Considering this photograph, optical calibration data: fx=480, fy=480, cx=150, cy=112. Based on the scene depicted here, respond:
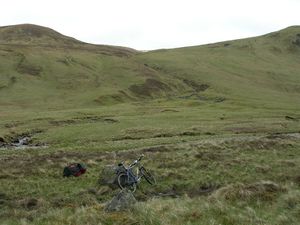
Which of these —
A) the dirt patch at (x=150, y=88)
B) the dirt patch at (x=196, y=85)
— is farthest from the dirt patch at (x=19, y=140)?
the dirt patch at (x=196, y=85)

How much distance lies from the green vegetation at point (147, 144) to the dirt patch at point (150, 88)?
0.39 metres

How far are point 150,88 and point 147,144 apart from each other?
98.2 metres

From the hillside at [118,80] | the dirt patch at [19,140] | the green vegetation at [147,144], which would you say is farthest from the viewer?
the hillside at [118,80]

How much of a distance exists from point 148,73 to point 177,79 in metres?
10.2

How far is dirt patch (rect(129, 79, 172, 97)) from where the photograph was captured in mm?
141062

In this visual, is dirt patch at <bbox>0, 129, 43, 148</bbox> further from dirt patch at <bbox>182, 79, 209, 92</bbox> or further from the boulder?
dirt patch at <bbox>182, 79, 209, 92</bbox>

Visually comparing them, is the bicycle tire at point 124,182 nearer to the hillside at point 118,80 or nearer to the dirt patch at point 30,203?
the dirt patch at point 30,203

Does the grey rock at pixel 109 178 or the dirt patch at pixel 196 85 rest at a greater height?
the grey rock at pixel 109 178

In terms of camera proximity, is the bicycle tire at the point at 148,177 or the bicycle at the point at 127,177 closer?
the bicycle at the point at 127,177

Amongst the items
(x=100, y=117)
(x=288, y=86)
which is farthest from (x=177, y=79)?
(x=100, y=117)

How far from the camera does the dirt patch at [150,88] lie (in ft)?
463

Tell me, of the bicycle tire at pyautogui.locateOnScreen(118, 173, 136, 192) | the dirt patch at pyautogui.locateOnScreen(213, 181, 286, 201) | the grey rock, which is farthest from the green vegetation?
the bicycle tire at pyautogui.locateOnScreen(118, 173, 136, 192)

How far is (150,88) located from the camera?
146 m

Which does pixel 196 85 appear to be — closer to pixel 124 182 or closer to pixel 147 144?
pixel 147 144
